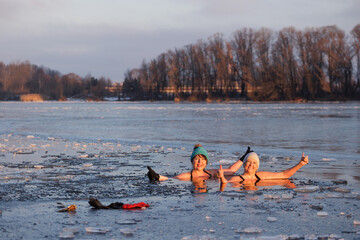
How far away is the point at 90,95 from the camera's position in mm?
138375

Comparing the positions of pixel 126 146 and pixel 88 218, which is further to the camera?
pixel 126 146

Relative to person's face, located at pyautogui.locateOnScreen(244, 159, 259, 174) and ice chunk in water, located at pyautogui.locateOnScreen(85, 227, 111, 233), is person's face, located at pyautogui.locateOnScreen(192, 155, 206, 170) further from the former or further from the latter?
ice chunk in water, located at pyautogui.locateOnScreen(85, 227, 111, 233)

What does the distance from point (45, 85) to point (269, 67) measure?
275ft

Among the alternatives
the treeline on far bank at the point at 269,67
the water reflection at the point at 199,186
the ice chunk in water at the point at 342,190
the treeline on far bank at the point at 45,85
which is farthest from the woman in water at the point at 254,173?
the treeline on far bank at the point at 45,85

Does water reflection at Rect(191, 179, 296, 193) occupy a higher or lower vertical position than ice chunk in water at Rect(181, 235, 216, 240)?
lower

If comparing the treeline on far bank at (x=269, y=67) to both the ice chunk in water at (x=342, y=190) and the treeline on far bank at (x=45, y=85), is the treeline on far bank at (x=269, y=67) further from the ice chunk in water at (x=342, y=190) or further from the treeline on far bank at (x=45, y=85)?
the ice chunk in water at (x=342, y=190)

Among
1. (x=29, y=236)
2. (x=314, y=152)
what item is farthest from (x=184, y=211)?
(x=314, y=152)

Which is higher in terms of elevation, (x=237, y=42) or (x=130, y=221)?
(x=237, y=42)

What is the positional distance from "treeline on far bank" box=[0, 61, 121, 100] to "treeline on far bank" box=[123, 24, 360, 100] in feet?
126

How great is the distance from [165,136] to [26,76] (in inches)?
5589

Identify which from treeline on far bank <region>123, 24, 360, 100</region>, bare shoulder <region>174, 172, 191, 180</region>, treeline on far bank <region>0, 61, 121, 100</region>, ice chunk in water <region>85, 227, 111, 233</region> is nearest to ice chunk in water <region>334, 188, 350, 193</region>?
bare shoulder <region>174, 172, 191, 180</region>

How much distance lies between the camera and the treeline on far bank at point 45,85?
139375 millimetres

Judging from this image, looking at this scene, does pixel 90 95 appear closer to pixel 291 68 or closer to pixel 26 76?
pixel 26 76

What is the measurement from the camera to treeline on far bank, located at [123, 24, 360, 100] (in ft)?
259
